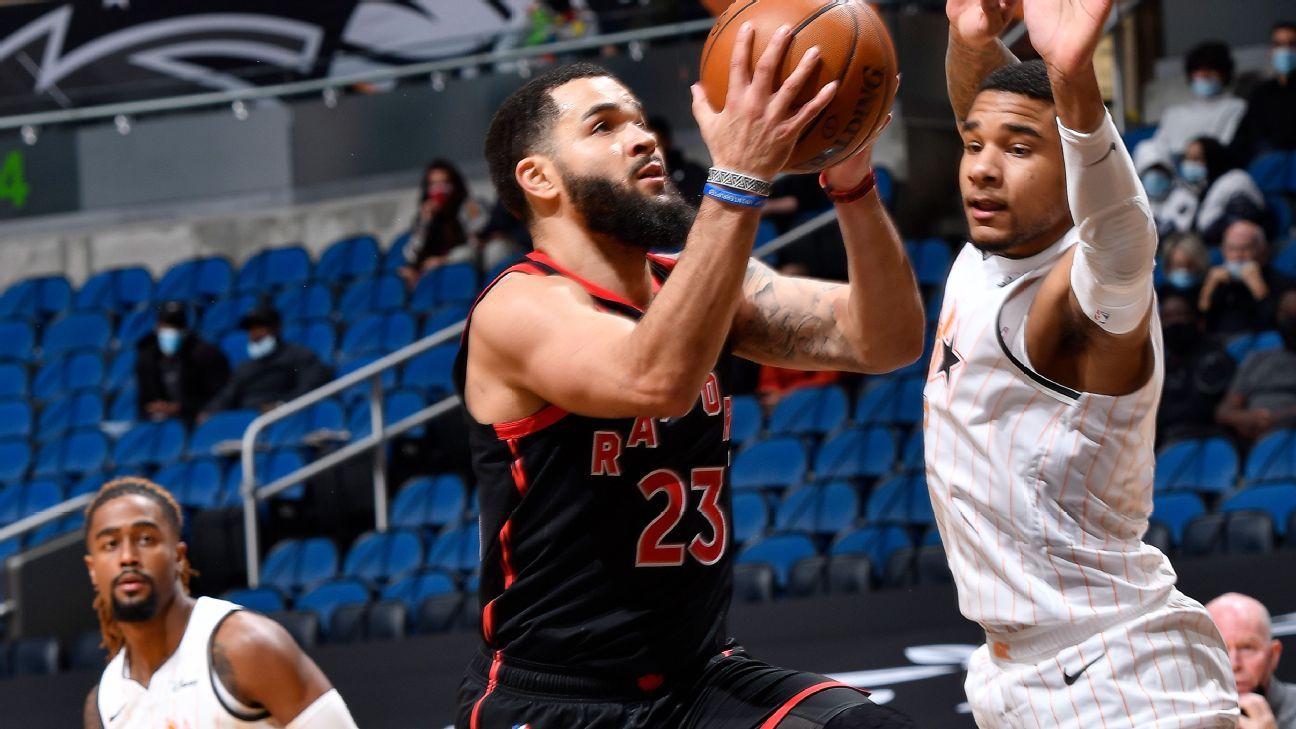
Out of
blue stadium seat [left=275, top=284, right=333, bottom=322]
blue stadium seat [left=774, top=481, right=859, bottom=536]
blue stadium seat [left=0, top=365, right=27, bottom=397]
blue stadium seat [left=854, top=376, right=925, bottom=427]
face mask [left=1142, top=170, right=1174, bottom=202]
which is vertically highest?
face mask [left=1142, top=170, right=1174, bottom=202]

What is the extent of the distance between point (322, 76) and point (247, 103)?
0.90 m

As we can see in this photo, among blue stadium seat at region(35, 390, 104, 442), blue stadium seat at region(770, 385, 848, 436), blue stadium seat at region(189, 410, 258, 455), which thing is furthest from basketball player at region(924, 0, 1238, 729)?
blue stadium seat at region(35, 390, 104, 442)

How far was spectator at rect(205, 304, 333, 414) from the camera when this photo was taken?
33.8ft

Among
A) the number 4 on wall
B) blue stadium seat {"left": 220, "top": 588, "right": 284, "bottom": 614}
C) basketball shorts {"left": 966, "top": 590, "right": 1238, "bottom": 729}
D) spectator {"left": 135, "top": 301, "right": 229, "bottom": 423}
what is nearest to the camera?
basketball shorts {"left": 966, "top": 590, "right": 1238, "bottom": 729}

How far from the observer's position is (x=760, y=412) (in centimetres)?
891

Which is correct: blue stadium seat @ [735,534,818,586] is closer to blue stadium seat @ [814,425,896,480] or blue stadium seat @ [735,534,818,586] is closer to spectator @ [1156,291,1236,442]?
blue stadium seat @ [814,425,896,480]

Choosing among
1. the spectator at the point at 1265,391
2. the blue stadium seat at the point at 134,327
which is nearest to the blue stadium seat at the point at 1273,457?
the spectator at the point at 1265,391

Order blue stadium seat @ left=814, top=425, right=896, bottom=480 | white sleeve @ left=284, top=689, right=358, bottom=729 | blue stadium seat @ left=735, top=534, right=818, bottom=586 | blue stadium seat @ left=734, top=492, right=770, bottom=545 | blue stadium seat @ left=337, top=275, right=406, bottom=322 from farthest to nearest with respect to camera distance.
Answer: blue stadium seat @ left=337, top=275, right=406, bottom=322
blue stadium seat @ left=814, top=425, right=896, bottom=480
blue stadium seat @ left=734, top=492, right=770, bottom=545
blue stadium seat @ left=735, top=534, right=818, bottom=586
white sleeve @ left=284, top=689, right=358, bottom=729

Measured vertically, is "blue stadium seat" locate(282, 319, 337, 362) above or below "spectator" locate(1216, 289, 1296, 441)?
above

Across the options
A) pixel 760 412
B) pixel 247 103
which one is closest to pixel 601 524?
pixel 760 412

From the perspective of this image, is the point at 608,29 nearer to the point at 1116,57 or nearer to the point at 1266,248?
the point at 1116,57

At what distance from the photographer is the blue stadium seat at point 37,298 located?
522 inches

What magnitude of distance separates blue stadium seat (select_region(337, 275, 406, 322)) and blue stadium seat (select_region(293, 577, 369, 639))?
3.31 meters

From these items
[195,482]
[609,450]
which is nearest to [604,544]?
[609,450]
